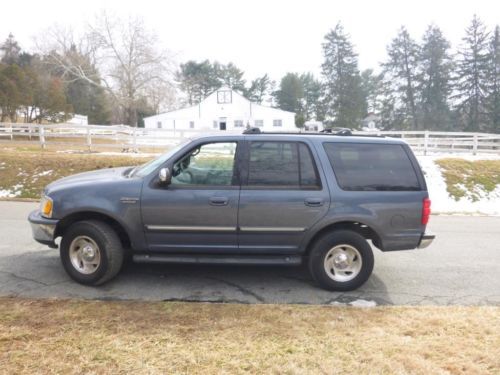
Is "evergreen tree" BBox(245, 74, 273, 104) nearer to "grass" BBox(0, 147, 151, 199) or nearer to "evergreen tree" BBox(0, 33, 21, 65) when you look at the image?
"evergreen tree" BBox(0, 33, 21, 65)

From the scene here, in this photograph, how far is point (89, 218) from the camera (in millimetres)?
4539

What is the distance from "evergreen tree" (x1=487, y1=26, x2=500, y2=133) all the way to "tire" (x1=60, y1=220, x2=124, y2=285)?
181 feet

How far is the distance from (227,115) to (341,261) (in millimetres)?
40989

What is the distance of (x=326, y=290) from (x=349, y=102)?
188 ft

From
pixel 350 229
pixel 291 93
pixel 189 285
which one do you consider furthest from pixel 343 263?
pixel 291 93

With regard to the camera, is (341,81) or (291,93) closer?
(341,81)

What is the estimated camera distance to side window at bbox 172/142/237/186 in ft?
14.6

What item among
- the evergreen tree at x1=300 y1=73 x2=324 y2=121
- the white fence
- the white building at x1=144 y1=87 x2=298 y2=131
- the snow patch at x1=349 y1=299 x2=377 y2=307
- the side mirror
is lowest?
the snow patch at x1=349 y1=299 x2=377 y2=307

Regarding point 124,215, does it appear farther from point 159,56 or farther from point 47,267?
point 159,56

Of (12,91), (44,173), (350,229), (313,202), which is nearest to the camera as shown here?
(313,202)

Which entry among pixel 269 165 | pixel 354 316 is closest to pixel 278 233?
pixel 269 165

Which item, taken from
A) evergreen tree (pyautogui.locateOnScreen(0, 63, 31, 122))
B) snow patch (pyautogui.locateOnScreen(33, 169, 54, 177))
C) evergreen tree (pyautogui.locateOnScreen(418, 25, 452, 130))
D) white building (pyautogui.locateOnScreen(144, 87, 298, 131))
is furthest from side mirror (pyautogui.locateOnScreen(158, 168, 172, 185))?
evergreen tree (pyautogui.locateOnScreen(418, 25, 452, 130))

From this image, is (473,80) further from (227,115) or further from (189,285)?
(189,285)

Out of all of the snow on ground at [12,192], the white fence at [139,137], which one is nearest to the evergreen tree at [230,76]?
the white fence at [139,137]
